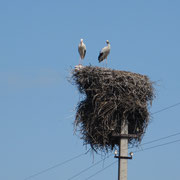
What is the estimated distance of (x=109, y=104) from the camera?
41.2ft

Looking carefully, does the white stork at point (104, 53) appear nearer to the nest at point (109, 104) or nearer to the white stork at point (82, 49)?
the white stork at point (82, 49)

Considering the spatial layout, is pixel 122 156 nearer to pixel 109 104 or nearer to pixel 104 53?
pixel 109 104

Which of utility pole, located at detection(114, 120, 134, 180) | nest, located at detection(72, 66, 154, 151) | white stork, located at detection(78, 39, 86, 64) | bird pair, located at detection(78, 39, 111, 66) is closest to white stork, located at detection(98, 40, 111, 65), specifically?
bird pair, located at detection(78, 39, 111, 66)

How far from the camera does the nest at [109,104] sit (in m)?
12.5

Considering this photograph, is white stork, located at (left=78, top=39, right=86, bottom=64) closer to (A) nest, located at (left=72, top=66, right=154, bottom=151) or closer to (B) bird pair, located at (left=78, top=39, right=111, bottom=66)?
(B) bird pair, located at (left=78, top=39, right=111, bottom=66)

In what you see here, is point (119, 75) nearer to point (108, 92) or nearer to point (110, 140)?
point (108, 92)

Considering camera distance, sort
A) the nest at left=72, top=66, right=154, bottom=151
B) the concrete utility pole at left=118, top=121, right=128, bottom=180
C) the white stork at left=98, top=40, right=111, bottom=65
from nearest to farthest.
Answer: the concrete utility pole at left=118, top=121, right=128, bottom=180
the nest at left=72, top=66, right=154, bottom=151
the white stork at left=98, top=40, right=111, bottom=65

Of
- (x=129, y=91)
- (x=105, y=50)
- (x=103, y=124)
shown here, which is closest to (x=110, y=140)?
(x=103, y=124)

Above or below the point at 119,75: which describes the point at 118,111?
below

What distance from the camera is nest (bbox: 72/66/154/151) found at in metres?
12.5

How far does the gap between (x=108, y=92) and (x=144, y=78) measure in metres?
1.34

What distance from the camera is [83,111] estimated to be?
1305cm

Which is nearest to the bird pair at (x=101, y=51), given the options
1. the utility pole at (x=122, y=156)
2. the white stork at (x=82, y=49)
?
the white stork at (x=82, y=49)

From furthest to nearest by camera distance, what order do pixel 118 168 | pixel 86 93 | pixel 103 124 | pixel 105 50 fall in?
pixel 105 50
pixel 86 93
pixel 103 124
pixel 118 168
